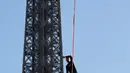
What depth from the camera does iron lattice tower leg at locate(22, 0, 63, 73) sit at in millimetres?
39125

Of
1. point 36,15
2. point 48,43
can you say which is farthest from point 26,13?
point 48,43

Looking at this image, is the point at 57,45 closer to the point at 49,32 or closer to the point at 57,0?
the point at 49,32

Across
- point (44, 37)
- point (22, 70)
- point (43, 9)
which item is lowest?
point (22, 70)

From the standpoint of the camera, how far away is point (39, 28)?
40469mm

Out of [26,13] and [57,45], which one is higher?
[26,13]

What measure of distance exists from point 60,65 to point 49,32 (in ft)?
10.6

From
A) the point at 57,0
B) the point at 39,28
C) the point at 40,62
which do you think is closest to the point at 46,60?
the point at 40,62

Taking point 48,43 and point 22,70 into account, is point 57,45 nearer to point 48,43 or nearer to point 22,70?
point 48,43

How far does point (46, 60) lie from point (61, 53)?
1.83 meters

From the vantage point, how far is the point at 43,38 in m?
39.8

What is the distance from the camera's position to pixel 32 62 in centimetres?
3941

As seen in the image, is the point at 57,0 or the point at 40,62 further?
the point at 57,0

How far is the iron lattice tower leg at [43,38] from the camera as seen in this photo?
128ft

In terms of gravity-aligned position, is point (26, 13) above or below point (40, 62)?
above
